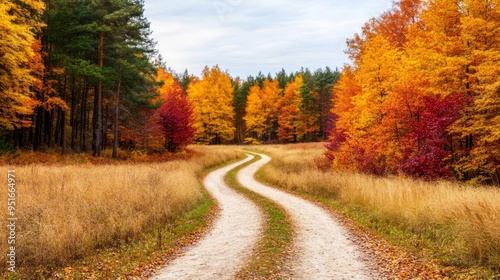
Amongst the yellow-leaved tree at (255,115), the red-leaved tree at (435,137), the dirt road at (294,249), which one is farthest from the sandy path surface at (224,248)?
the yellow-leaved tree at (255,115)

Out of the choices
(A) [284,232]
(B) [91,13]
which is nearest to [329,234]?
(A) [284,232]

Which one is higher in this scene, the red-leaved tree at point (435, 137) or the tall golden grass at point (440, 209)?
the red-leaved tree at point (435, 137)

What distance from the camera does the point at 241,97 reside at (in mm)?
81062

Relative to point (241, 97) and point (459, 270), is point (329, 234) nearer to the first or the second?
point (459, 270)

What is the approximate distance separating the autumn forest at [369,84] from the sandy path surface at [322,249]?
748 cm

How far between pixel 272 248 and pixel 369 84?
15.1m

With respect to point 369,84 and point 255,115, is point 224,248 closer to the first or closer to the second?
point 369,84

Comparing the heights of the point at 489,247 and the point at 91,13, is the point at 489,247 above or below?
below

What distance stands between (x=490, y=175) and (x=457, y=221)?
366 inches

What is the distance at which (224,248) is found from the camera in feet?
28.9

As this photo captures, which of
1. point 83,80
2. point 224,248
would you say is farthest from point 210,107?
point 224,248

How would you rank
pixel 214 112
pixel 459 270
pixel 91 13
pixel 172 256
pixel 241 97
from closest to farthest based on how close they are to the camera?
1. pixel 459 270
2. pixel 172 256
3. pixel 91 13
4. pixel 214 112
5. pixel 241 97

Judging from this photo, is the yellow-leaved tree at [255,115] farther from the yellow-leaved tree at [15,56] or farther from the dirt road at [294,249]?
the dirt road at [294,249]

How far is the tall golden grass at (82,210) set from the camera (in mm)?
7457
